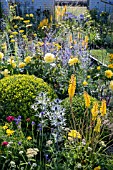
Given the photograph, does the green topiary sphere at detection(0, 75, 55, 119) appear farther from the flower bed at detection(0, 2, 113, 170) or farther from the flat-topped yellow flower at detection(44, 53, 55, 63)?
the flat-topped yellow flower at detection(44, 53, 55, 63)

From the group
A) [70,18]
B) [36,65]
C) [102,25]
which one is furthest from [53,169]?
[102,25]

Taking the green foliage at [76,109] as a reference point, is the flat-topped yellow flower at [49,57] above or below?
above

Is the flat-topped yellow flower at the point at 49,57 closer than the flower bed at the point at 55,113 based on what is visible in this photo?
No

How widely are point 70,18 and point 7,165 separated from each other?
619cm

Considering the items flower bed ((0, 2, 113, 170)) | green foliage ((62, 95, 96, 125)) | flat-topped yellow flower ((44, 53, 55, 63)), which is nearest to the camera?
flower bed ((0, 2, 113, 170))

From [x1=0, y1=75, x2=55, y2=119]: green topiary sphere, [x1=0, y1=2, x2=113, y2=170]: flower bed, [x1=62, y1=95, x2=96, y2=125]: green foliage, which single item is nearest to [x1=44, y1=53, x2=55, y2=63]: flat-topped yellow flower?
[x1=0, y1=2, x2=113, y2=170]: flower bed

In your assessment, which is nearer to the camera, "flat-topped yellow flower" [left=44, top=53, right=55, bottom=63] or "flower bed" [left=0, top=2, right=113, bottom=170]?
"flower bed" [left=0, top=2, right=113, bottom=170]

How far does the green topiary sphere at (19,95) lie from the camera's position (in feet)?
11.6

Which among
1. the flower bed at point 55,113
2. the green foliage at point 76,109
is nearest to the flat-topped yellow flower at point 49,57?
the flower bed at point 55,113

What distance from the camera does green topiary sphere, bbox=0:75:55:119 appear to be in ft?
11.6

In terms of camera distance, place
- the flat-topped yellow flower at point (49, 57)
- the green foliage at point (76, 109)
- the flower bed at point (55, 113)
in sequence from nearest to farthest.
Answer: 1. the flower bed at point (55, 113)
2. the green foliage at point (76, 109)
3. the flat-topped yellow flower at point (49, 57)

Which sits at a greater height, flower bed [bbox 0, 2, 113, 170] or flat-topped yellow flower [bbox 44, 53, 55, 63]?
flat-topped yellow flower [bbox 44, 53, 55, 63]

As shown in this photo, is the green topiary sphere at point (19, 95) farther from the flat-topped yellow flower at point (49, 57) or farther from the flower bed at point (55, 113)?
the flat-topped yellow flower at point (49, 57)

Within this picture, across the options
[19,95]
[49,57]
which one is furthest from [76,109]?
[49,57]
